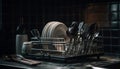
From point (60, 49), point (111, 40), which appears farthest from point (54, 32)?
point (111, 40)

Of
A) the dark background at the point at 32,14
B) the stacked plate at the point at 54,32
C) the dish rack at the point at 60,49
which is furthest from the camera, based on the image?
the dark background at the point at 32,14

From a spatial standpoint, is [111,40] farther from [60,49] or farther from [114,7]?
[60,49]

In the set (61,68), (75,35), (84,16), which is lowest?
(61,68)

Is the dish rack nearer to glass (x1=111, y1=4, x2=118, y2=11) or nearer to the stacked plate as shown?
the stacked plate

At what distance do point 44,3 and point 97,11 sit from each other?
1.10 ft

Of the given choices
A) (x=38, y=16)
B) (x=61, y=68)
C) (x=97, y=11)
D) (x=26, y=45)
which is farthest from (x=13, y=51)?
(x=61, y=68)

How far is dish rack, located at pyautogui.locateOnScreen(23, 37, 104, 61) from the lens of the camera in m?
1.17

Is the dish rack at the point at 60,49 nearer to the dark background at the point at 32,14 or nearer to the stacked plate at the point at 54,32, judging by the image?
the stacked plate at the point at 54,32

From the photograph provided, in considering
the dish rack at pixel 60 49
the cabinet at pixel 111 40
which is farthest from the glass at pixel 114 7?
the dish rack at pixel 60 49

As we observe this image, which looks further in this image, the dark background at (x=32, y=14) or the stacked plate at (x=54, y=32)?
the dark background at (x=32, y=14)

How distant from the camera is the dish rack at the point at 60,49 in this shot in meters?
1.17

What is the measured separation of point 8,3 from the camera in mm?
1620

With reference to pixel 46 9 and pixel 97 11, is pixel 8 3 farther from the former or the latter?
pixel 97 11

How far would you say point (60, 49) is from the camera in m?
1.23
